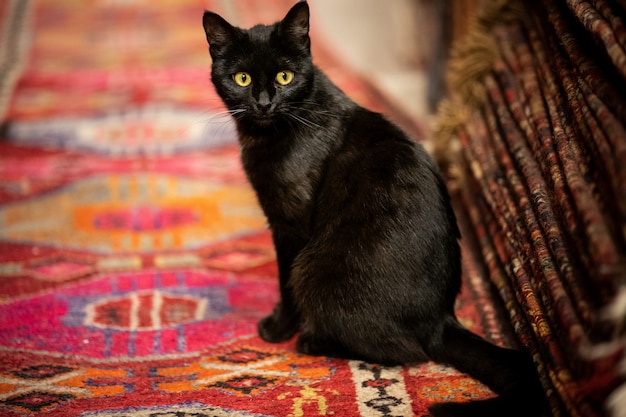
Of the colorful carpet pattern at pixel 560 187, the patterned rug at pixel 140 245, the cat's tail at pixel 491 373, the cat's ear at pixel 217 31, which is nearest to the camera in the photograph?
the colorful carpet pattern at pixel 560 187

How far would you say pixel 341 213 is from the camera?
1.37m

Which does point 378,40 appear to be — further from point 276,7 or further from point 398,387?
point 398,387

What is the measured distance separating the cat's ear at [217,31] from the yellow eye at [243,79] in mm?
76

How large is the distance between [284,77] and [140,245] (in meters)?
0.88

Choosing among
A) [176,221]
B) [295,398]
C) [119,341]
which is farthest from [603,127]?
[176,221]

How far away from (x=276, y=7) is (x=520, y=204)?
8.46 feet

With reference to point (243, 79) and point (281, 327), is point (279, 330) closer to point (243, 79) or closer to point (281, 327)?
point (281, 327)

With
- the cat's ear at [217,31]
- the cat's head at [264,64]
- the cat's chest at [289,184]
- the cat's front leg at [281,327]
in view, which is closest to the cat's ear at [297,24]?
the cat's head at [264,64]

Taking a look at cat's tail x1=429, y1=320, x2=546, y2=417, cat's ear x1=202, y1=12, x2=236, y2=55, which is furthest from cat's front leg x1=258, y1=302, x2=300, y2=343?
cat's ear x1=202, y1=12, x2=236, y2=55

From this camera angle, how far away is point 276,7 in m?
3.68

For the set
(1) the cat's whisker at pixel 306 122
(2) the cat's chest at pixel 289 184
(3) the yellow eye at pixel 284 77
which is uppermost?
(3) the yellow eye at pixel 284 77

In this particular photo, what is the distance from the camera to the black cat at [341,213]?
1307 mm

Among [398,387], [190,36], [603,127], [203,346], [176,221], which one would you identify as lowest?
[398,387]

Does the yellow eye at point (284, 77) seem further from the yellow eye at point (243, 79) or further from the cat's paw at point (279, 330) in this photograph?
the cat's paw at point (279, 330)
